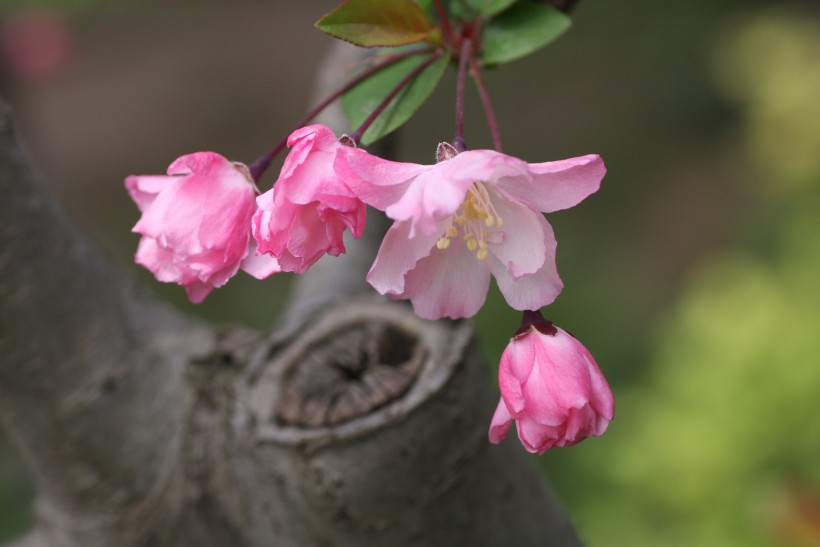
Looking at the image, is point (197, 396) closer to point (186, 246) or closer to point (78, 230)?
point (78, 230)

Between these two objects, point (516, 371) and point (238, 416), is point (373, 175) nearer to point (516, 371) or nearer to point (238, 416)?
point (516, 371)

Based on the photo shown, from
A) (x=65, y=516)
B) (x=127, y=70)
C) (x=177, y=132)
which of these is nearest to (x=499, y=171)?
(x=65, y=516)

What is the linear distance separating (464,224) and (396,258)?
0.13 m

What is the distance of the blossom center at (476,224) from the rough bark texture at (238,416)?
20cm

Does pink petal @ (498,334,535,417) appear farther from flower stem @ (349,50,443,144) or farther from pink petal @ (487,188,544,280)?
flower stem @ (349,50,443,144)

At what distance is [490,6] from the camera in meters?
1.00

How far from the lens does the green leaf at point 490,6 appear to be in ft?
3.21

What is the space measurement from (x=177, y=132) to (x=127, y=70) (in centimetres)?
145

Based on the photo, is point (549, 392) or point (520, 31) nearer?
point (549, 392)

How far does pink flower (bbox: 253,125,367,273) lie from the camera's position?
70 centimetres

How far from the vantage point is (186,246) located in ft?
2.58

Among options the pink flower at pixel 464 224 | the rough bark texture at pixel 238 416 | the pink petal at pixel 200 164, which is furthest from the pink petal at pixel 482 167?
the rough bark texture at pixel 238 416

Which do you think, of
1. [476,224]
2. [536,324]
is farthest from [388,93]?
[536,324]

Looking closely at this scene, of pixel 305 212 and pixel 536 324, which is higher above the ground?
pixel 305 212
